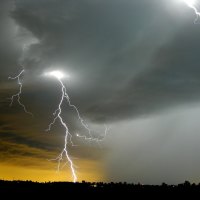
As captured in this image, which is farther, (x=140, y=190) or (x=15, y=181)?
(x=15, y=181)

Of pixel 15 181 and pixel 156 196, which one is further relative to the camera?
pixel 15 181

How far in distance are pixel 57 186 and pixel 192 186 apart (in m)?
11.1

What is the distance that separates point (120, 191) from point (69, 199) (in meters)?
4.04

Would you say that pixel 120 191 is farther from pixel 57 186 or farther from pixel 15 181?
pixel 15 181

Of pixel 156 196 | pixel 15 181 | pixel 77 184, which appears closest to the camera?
pixel 156 196

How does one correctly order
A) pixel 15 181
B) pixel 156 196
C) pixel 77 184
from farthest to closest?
pixel 15 181, pixel 77 184, pixel 156 196

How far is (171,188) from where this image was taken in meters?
41.2

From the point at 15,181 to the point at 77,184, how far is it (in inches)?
302

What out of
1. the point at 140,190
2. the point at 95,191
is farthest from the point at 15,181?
the point at 140,190

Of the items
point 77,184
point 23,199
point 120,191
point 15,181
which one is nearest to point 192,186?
point 120,191

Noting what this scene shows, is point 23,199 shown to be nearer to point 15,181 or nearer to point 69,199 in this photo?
point 69,199

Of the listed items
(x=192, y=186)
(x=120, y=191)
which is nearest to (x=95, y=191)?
(x=120, y=191)

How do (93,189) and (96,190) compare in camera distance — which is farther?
(93,189)

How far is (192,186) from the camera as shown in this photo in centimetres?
4128
